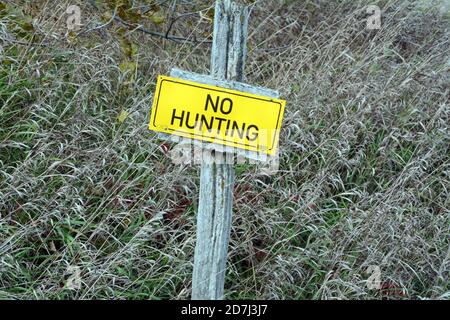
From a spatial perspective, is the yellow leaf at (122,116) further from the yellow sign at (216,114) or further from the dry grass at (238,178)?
the yellow sign at (216,114)

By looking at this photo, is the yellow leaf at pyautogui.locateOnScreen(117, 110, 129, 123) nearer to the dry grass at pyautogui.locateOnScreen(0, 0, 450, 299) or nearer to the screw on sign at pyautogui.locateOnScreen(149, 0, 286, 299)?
the dry grass at pyautogui.locateOnScreen(0, 0, 450, 299)

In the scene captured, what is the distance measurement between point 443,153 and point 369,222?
1.04m

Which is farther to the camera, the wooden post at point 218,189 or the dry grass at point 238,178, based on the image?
the dry grass at point 238,178

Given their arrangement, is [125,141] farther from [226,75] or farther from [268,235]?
[226,75]

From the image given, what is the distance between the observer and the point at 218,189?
8.05 feet

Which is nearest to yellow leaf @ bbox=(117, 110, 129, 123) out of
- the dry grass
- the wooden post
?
the dry grass

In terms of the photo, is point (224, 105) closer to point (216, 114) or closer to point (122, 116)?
point (216, 114)

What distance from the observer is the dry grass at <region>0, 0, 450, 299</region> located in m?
3.27

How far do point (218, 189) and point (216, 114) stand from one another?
0.94ft

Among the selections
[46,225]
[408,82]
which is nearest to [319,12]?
[408,82]

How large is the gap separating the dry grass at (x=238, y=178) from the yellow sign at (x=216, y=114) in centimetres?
102

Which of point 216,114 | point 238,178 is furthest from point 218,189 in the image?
point 238,178

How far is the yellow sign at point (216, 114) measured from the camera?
2.31 meters

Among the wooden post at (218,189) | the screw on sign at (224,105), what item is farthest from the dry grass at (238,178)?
the screw on sign at (224,105)
